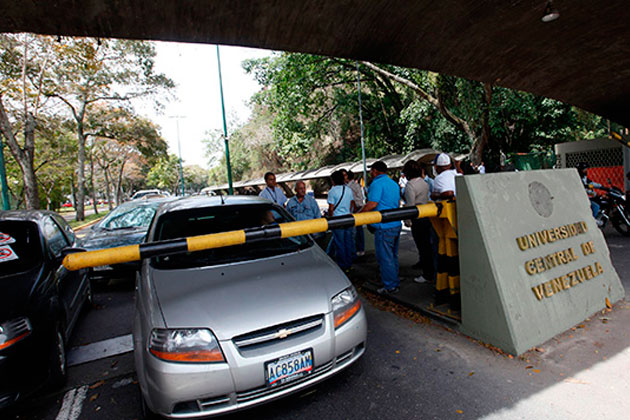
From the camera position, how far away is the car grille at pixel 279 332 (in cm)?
237

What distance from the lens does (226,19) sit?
4293mm

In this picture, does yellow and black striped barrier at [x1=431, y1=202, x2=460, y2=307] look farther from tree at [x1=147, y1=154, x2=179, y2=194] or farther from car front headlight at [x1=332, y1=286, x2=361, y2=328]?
tree at [x1=147, y1=154, x2=179, y2=194]

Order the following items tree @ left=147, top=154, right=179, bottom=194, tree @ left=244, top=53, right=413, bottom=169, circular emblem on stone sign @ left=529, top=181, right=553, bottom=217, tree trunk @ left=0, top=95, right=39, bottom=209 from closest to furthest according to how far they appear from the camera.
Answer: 1. circular emblem on stone sign @ left=529, top=181, right=553, bottom=217
2. tree trunk @ left=0, top=95, right=39, bottom=209
3. tree @ left=244, top=53, right=413, bottom=169
4. tree @ left=147, top=154, right=179, bottom=194

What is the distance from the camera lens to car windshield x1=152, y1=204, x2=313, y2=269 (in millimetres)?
3230

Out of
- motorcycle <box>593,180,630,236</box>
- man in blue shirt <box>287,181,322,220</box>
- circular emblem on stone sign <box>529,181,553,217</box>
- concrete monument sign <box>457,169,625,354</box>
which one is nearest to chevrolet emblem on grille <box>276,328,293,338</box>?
concrete monument sign <box>457,169,625,354</box>

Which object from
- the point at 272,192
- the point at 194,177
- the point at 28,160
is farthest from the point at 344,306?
the point at 194,177

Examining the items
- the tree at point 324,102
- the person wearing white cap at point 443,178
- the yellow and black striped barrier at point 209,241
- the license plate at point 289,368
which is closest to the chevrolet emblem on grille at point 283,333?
the license plate at point 289,368

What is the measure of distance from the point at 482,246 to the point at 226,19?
382 cm

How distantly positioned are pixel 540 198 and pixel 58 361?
4.78 meters

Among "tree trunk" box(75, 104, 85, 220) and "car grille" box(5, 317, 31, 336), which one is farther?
"tree trunk" box(75, 104, 85, 220)

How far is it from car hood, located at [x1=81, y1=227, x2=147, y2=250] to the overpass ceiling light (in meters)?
7.16

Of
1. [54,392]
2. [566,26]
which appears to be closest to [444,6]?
[566,26]

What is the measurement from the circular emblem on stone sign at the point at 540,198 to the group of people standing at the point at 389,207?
810 millimetres

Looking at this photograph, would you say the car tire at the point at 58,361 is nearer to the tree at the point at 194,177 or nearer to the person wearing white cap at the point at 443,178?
the person wearing white cap at the point at 443,178
